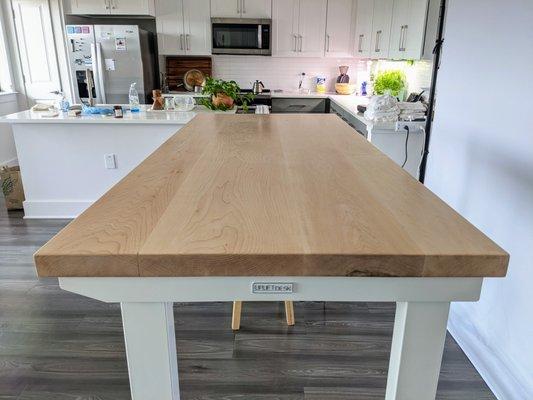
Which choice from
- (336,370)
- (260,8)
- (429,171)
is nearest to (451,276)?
(336,370)

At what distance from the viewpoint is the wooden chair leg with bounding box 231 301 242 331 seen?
80.9 inches

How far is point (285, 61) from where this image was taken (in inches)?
219

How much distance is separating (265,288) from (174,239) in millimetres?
201

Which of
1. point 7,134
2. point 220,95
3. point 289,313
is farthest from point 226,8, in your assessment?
point 289,313

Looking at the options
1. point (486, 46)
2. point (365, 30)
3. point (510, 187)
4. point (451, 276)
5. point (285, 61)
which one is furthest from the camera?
point (285, 61)

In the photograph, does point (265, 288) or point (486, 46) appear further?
point (486, 46)

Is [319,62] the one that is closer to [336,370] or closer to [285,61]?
[285,61]

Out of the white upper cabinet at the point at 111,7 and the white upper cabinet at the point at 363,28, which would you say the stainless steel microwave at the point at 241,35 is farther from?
the white upper cabinet at the point at 363,28

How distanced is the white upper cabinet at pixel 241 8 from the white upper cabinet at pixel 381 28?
1.41 metres

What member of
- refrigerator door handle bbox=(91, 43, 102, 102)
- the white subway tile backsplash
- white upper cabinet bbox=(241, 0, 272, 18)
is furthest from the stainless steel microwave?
refrigerator door handle bbox=(91, 43, 102, 102)

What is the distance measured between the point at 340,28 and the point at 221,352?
4.47 m

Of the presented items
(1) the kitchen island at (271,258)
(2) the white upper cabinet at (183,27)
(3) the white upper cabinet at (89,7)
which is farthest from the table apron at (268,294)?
(3) the white upper cabinet at (89,7)

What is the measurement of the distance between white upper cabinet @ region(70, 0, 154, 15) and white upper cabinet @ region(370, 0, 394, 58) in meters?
2.62

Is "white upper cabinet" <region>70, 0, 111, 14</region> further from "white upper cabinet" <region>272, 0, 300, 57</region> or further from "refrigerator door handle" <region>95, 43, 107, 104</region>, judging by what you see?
"white upper cabinet" <region>272, 0, 300, 57</region>
